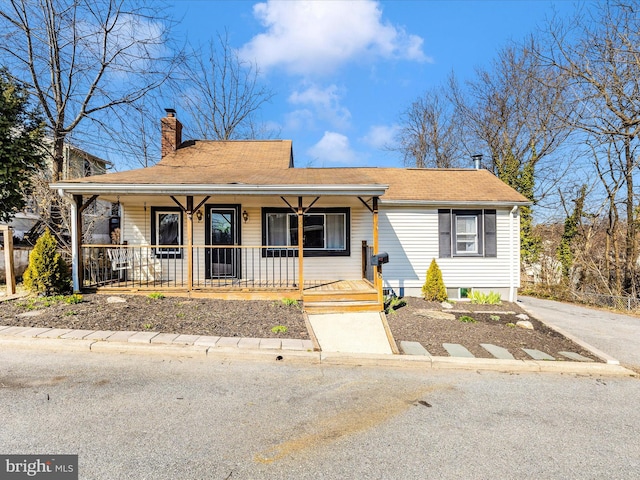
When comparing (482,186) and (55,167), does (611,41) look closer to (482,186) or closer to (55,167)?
(482,186)

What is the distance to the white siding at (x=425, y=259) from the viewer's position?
33.1 ft

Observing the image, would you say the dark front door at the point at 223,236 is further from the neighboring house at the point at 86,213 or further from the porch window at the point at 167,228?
the neighboring house at the point at 86,213

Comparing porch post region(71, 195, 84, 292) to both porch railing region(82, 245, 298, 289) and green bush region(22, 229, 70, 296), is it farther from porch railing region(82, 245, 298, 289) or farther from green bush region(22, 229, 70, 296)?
porch railing region(82, 245, 298, 289)

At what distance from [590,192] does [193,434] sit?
17.2m

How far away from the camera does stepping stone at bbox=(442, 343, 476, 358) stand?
5.03 m

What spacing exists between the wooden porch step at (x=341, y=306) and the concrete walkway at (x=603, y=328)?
13.1ft

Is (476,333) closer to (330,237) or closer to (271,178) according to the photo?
(330,237)

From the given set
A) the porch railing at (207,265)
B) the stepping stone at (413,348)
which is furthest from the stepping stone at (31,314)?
the stepping stone at (413,348)

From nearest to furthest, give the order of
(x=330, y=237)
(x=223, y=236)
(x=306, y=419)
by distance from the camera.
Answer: (x=306, y=419) → (x=223, y=236) → (x=330, y=237)

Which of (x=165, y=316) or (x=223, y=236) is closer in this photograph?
(x=165, y=316)

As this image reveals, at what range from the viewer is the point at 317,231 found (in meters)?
10.1

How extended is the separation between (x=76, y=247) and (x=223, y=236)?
11.6 ft

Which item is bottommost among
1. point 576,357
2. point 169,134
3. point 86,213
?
point 576,357

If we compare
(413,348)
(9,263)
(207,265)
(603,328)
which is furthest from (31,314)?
(603,328)
